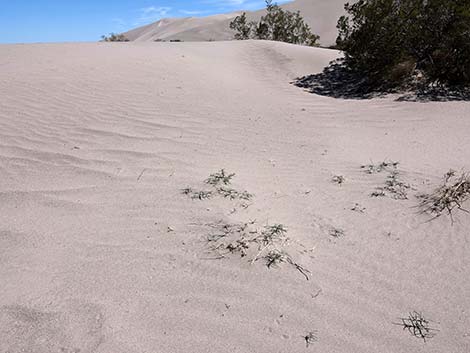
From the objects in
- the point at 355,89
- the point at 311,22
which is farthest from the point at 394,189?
the point at 311,22

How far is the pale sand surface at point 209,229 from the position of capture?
1.85m

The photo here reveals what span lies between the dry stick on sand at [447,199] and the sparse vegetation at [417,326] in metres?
1.07

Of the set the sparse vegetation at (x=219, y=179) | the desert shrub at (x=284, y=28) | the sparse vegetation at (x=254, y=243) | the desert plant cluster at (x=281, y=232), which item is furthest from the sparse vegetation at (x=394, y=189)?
the desert shrub at (x=284, y=28)

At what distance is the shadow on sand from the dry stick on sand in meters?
3.63

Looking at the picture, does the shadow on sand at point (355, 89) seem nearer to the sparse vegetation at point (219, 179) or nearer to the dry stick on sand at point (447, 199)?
the dry stick on sand at point (447, 199)

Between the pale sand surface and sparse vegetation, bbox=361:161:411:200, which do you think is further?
sparse vegetation, bbox=361:161:411:200

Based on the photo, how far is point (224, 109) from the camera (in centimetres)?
559

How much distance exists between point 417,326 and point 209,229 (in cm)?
139

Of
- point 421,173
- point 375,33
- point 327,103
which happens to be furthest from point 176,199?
point 375,33

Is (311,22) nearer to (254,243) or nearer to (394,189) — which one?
(394,189)

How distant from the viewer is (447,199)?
2877 millimetres

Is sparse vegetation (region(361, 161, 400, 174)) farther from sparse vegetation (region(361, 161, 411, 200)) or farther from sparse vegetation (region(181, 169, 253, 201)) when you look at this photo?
sparse vegetation (region(181, 169, 253, 201))

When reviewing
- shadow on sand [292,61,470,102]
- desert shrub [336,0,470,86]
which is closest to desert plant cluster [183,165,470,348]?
shadow on sand [292,61,470,102]

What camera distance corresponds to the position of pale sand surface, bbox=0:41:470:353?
72.7 inches
